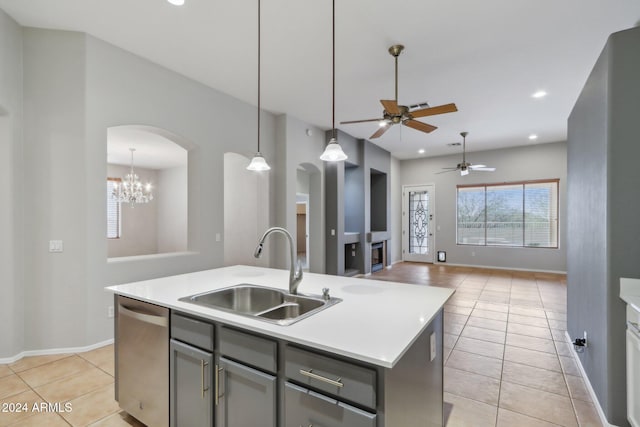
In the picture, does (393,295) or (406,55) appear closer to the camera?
(393,295)

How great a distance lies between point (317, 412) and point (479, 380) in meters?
2.06

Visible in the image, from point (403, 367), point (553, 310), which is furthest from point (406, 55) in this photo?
point (553, 310)

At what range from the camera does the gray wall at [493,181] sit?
729cm

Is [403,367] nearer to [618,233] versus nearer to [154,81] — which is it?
[618,233]

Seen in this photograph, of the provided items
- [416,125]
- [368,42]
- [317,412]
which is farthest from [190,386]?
[416,125]

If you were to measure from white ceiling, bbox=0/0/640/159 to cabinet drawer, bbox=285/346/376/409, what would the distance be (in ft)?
8.95

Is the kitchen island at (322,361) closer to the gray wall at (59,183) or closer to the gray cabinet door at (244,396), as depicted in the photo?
the gray cabinet door at (244,396)

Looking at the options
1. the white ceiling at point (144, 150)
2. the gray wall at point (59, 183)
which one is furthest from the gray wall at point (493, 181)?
the gray wall at point (59, 183)

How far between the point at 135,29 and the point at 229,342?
3.12 meters

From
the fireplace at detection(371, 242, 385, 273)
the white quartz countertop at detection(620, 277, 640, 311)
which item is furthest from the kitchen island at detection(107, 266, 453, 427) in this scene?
the fireplace at detection(371, 242, 385, 273)

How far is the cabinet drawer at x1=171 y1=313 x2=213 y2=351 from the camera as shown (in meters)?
1.54

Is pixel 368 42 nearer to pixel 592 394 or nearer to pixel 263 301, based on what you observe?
→ pixel 263 301

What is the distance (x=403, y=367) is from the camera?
1.22 metres

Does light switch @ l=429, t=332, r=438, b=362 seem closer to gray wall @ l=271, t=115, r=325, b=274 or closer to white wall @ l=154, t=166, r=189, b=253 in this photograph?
gray wall @ l=271, t=115, r=325, b=274
